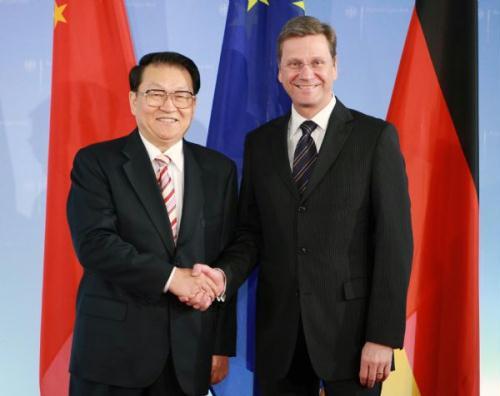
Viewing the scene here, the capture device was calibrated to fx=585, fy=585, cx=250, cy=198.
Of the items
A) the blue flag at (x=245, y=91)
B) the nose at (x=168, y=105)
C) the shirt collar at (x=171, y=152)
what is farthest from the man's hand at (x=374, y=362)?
the nose at (x=168, y=105)

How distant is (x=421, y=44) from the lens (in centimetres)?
242

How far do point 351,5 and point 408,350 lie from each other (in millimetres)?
1654

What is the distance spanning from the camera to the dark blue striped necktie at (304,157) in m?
1.94

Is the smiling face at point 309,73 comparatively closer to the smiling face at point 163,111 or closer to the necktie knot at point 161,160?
the smiling face at point 163,111

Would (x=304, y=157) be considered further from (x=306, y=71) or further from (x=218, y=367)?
(x=218, y=367)

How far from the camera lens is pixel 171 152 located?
1969 millimetres

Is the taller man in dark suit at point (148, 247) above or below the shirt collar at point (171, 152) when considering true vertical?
below

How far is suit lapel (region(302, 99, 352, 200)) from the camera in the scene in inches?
74.7

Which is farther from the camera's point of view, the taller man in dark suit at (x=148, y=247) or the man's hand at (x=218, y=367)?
the man's hand at (x=218, y=367)

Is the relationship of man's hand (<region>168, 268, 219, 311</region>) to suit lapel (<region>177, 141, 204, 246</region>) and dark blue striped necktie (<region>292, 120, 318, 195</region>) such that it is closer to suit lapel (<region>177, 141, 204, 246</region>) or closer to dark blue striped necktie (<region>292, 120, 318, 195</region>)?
Answer: suit lapel (<region>177, 141, 204, 246</region>)

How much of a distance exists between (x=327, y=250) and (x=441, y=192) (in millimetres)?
790

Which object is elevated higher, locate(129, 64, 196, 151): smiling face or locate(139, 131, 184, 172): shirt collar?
locate(129, 64, 196, 151): smiling face

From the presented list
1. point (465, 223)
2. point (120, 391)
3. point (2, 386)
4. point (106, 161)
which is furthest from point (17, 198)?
point (465, 223)

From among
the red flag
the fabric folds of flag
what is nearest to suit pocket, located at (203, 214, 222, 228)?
the red flag
